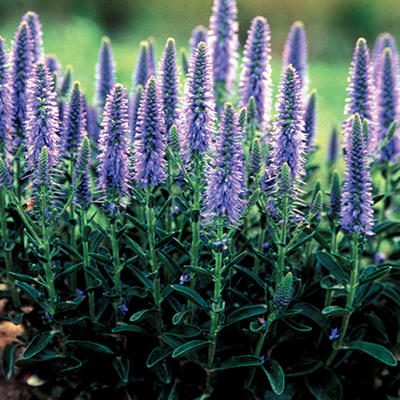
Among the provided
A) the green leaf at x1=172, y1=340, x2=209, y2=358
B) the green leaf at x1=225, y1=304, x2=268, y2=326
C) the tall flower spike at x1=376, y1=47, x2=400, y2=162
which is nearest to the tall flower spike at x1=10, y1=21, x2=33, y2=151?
the green leaf at x1=172, y1=340, x2=209, y2=358

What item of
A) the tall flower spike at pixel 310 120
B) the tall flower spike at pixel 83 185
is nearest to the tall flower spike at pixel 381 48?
the tall flower spike at pixel 310 120

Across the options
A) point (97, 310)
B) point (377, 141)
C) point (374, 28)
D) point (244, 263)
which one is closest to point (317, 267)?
point (244, 263)

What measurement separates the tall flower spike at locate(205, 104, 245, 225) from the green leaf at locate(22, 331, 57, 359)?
1.57 metres

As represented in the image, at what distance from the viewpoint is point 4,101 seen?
3.75m

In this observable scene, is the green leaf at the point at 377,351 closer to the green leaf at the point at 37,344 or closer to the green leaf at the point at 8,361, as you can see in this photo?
the green leaf at the point at 37,344

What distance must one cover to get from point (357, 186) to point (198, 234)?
1154 mm

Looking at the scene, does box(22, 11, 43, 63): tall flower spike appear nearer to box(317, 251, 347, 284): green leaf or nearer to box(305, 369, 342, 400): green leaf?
box(317, 251, 347, 284): green leaf

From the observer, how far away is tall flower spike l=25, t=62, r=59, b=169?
3330mm

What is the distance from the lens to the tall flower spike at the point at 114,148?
3262mm

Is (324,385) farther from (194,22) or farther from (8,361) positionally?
(194,22)

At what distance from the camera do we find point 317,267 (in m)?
4.52

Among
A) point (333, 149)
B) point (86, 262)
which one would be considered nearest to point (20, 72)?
point (86, 262)

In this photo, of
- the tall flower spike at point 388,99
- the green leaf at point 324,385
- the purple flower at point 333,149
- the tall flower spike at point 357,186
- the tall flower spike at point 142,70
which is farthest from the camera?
the purple flower at point 333,149

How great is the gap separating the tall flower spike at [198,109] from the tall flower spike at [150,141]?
0.16 m
